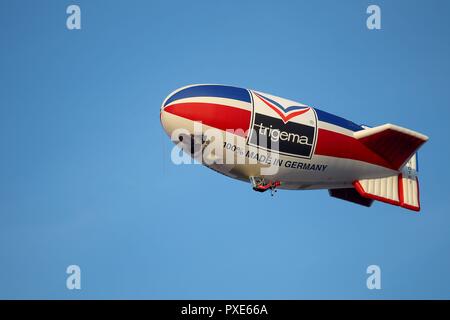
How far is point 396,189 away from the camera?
1918 inches

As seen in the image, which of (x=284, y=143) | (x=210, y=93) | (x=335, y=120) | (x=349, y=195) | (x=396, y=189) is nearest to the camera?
(x=210, y=93)

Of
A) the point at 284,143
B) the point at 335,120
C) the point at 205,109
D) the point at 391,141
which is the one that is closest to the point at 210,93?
the point at 205,109

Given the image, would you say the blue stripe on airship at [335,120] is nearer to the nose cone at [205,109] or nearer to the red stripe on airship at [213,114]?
the nose cone at [205,109]

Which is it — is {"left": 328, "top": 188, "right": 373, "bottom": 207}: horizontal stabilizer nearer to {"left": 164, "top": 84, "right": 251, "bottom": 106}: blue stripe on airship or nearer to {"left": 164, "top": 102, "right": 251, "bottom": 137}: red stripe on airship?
{"left": 164, "top": 84, "right": 251, "bottom": 106}: blue stripe on airship

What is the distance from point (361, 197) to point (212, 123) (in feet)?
50.5

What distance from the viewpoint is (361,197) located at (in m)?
50.8

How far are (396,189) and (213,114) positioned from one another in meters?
15.5

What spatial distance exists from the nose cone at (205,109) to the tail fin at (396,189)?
11.3 meters

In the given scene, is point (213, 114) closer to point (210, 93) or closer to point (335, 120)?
point (210, 93)

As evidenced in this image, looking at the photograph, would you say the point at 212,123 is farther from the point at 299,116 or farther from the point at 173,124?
the point at 299,116

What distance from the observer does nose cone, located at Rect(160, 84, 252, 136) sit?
4084 cm
